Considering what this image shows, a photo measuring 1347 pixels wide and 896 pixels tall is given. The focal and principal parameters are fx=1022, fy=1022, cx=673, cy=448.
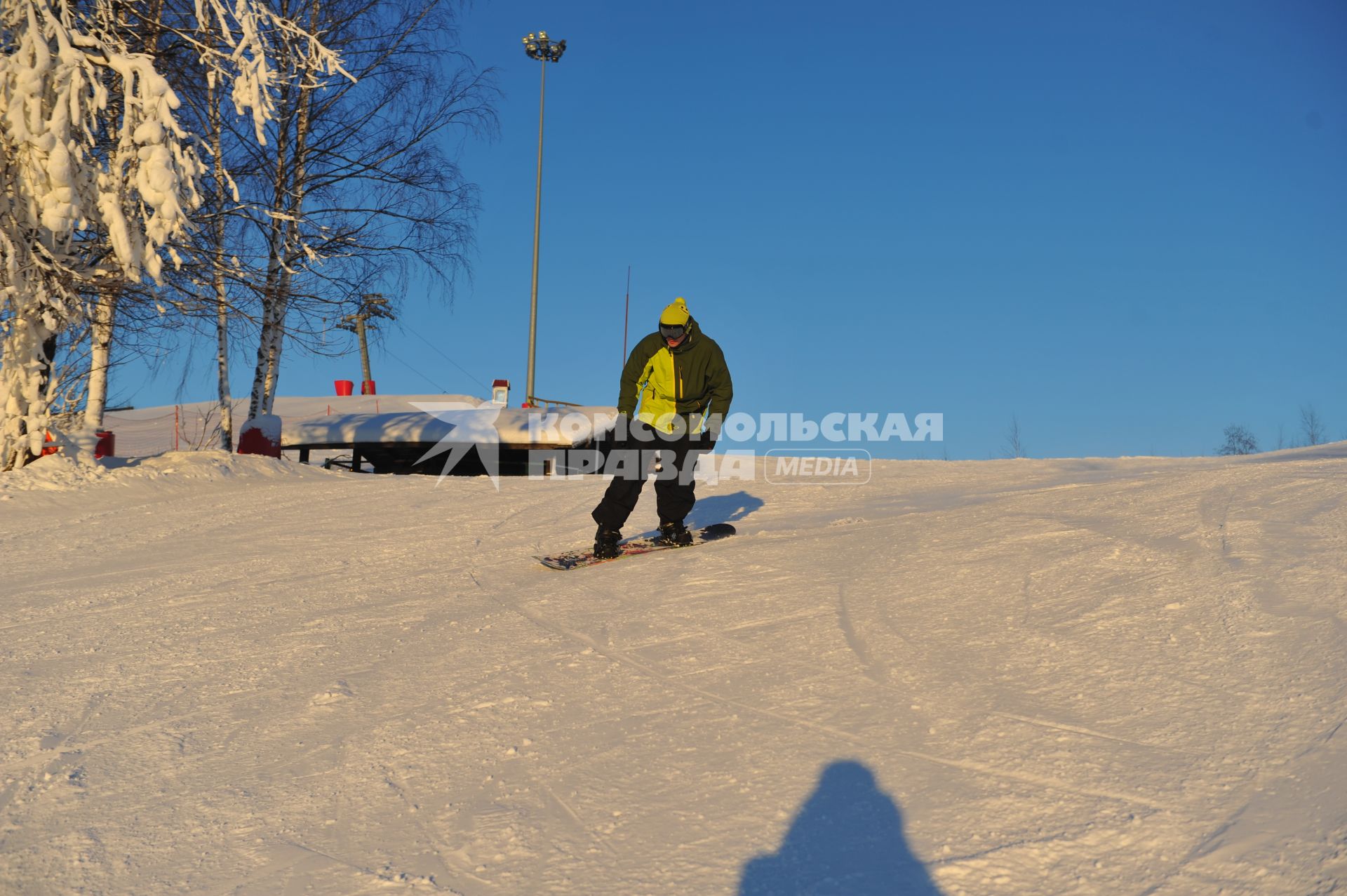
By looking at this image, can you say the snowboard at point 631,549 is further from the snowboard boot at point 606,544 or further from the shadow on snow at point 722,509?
the shadow on snow at point 722,509

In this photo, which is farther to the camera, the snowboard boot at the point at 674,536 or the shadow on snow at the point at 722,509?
the shadow on snow at the point at 722,509

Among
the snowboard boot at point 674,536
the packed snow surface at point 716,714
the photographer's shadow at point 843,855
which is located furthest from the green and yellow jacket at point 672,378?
the photographer's shadow at point 843,855

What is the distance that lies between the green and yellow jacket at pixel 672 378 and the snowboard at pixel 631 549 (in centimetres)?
95

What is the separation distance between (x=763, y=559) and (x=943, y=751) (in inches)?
140

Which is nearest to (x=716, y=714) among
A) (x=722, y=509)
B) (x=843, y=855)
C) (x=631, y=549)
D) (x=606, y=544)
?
(x=843, y=855)

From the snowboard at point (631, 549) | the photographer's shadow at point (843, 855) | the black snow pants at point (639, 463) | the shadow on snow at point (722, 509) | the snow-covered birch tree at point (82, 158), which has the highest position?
the snow-covered birch tree at point (82, 158)

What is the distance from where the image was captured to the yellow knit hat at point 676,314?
7.49m

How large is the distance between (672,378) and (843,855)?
4.89m

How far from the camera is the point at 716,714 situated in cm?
424

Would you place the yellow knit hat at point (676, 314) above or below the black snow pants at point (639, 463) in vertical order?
above

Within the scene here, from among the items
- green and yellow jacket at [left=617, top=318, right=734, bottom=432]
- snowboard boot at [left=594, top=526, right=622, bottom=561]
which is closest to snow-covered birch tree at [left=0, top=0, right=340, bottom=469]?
green and yellow jacket at [left=617, top=318, right=734, bottom=432]

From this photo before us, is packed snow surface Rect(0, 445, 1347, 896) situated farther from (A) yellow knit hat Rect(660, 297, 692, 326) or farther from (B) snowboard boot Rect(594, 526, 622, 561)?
(A) yellow knit hat Rect(660, 297, 692, 326)

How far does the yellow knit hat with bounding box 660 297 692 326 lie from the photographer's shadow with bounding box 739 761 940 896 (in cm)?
449

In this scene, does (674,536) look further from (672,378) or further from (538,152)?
(538,152)
